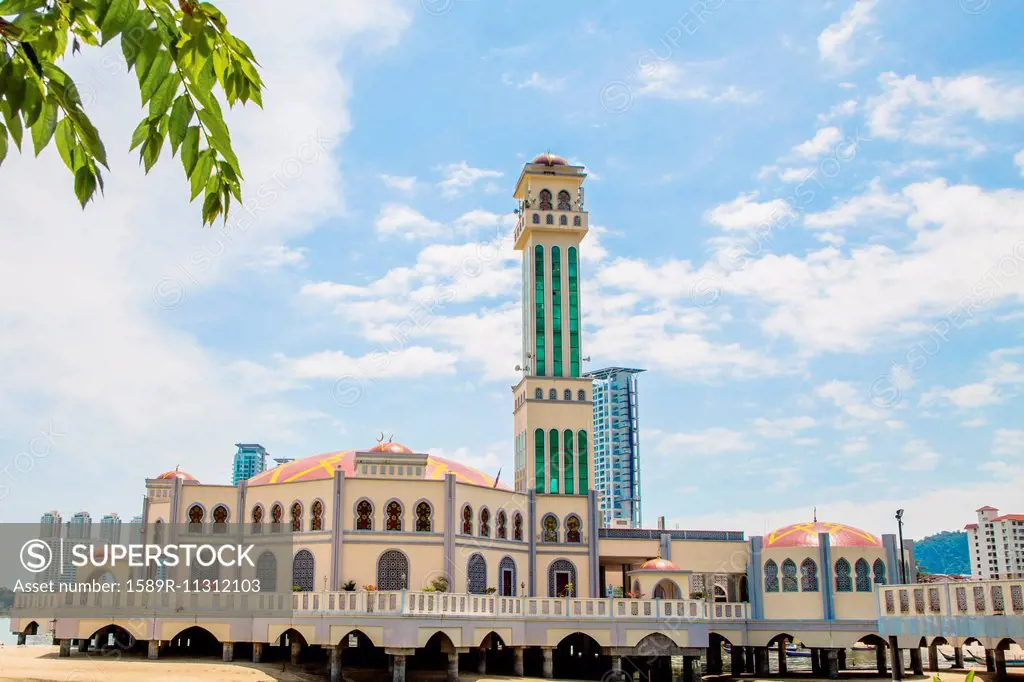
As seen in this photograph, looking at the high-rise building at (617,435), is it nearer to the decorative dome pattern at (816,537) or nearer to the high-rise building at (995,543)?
the high-rise building at (995,543)

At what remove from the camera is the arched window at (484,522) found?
4497 centimetres

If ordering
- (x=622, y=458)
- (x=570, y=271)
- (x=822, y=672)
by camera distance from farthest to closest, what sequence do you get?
(x=622, y=458) < (x=570, y=271) < (x=822, y=672)

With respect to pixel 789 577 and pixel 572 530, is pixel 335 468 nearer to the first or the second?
pixel 572 530

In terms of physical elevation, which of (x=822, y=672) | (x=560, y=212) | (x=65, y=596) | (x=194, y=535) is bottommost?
(x=822, y=672)

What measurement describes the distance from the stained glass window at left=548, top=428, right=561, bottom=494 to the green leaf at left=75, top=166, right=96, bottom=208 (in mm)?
48163

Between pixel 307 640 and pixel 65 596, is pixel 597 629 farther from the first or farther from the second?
pixel 65 596

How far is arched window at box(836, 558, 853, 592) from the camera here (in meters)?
43.5

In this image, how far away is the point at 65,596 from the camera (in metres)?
40.6

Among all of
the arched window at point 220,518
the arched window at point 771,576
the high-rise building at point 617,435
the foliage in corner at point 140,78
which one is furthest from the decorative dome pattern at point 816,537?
the high-rise building at point 617,435

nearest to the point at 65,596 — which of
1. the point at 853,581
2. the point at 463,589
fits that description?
the point at 463,589

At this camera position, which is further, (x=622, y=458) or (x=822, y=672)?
(x=622, y=458)

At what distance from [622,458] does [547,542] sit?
134 meters

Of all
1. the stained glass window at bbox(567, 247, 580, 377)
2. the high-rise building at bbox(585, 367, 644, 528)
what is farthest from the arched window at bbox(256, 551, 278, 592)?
the high-rise building at bbox(585, 367, 644, 528)

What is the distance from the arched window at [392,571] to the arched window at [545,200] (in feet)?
75.3
